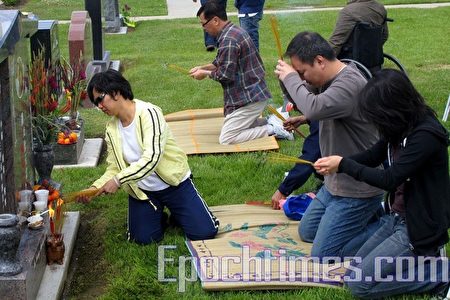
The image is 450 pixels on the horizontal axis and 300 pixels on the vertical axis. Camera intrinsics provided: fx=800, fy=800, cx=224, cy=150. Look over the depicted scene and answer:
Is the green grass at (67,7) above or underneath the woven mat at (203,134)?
underneath

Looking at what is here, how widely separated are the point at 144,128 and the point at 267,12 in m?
12.1

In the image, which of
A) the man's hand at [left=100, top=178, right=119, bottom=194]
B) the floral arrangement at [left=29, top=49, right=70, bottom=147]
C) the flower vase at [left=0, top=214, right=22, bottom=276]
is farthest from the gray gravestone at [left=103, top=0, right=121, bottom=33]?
the flower vase at [left=0, top=214, right=22, bottom=276]

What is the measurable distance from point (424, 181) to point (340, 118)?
2.42 ft

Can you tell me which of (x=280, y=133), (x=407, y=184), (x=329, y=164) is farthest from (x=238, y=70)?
(x=407, y=184)

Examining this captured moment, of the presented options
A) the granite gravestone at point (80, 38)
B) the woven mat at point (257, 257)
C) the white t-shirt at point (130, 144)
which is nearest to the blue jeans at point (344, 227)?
the woven mat at point (257, 257)

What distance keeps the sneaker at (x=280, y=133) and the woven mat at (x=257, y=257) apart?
2.10m

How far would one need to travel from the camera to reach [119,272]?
16.3 ft

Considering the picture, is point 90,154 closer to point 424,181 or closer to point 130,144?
Result: point 130,144

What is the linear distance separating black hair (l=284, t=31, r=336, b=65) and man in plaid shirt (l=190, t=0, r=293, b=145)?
8.57 feet

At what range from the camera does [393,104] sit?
416 centimetres

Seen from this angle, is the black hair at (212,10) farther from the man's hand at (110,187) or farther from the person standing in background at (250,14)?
the person standing in background at (250,14)

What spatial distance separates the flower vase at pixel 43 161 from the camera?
5.71 m

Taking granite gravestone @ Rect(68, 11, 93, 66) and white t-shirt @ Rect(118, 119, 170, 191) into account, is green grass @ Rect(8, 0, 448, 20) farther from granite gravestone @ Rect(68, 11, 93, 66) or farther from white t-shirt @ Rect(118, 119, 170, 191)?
white t-shirt @ Rect(118, 119, 170, 191)

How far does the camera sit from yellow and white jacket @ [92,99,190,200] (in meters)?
5.06
